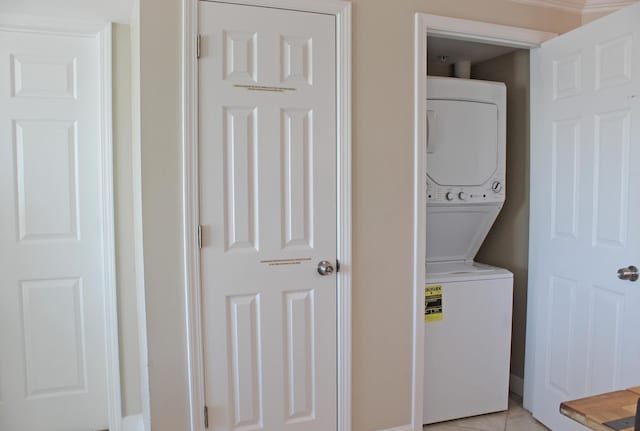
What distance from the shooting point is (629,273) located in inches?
78.7

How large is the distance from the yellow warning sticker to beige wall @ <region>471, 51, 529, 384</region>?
721mm

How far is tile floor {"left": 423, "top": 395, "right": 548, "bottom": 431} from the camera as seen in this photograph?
2492 mm

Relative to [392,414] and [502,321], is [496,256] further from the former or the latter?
[392,414]

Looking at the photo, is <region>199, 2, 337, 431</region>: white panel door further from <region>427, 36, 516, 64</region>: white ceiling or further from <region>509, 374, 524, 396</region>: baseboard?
<region>509, 374, 524, 396</region>: baseboard

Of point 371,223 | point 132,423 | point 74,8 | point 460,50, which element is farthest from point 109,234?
point 460,50

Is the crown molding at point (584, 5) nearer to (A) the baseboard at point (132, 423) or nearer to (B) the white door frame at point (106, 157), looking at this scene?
(B) the white door frame at point (106, 157)

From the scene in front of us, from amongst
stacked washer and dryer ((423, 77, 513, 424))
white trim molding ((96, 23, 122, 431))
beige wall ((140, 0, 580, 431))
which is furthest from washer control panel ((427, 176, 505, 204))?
white trim molding ((96, 23, 122, 431))

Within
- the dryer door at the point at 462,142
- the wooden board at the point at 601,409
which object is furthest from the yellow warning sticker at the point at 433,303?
the wooden board at the point at 601,409

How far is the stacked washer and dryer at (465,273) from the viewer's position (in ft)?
8.16

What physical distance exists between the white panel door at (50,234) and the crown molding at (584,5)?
95.5 inches

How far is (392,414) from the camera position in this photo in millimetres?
2293

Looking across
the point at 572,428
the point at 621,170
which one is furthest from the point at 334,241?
the point at 572,428

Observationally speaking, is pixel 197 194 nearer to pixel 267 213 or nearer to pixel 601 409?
pixel 267 213

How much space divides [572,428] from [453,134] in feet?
5.45
